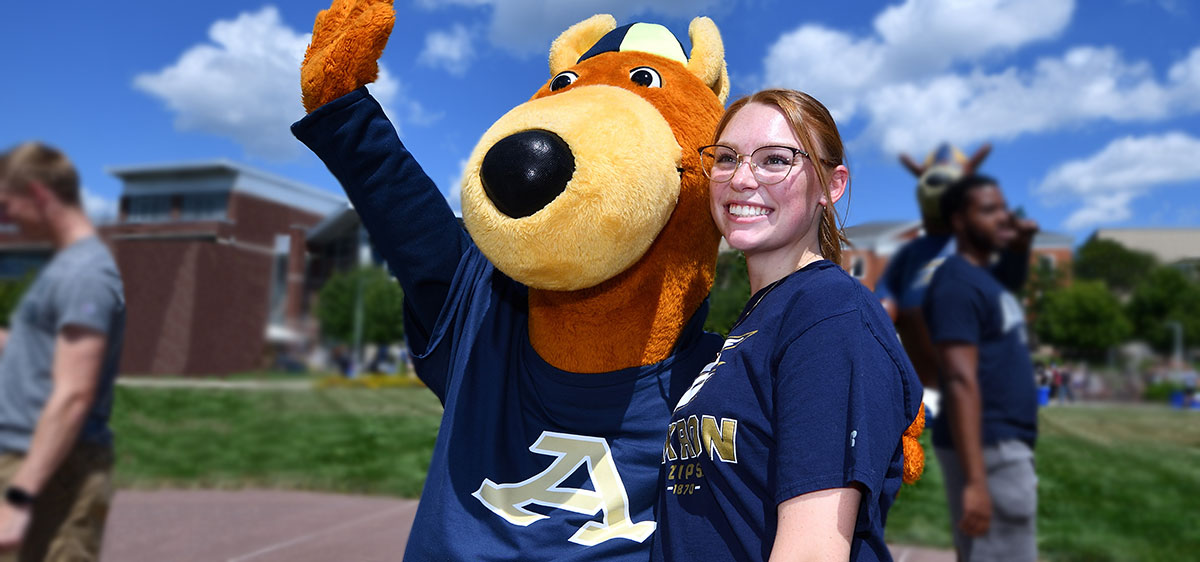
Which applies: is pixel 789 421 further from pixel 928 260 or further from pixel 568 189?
pixel 928 260

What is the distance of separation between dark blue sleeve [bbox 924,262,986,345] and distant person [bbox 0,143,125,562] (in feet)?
7.81

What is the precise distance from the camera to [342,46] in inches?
48.1

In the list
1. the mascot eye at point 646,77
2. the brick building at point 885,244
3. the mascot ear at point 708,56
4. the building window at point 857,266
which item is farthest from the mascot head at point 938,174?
the mascot eye at point 646,77

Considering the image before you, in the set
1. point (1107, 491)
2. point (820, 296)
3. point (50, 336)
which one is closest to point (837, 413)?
point (820, 296)

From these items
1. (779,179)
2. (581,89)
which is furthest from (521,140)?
(779,179)

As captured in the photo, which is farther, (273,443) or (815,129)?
(273,443)

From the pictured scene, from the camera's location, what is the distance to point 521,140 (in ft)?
3.67

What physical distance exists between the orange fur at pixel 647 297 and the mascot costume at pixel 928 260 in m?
1.65

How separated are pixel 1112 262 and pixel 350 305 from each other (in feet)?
15.3

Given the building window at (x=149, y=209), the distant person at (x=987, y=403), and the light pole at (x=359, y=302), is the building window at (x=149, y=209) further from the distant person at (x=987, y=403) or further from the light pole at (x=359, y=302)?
the distant person at (x=987, y=403)

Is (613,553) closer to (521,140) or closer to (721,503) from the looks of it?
(721,503)

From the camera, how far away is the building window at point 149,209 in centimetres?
216

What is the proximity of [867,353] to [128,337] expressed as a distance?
2668mm

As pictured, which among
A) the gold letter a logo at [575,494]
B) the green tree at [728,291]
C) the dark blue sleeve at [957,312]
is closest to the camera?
the gold letter a logo at [575,494]
